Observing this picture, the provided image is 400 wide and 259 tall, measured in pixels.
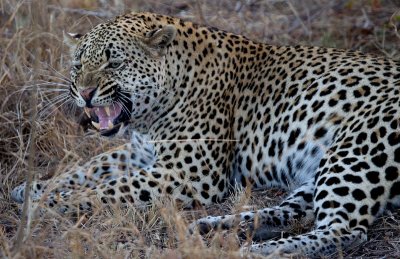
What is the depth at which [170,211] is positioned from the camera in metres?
6.52

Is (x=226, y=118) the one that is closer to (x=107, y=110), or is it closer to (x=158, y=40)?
(x=158, y=40)

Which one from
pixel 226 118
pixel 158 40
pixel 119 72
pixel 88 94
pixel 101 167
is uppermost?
pixel 158 40

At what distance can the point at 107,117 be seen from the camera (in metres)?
7.52

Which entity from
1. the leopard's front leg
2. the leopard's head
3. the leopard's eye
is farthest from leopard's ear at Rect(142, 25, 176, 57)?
the leopard's front leg

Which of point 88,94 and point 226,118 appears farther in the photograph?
point 226,118

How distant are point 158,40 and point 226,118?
2.94 feet

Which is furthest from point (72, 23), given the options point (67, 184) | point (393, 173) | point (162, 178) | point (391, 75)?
point (393, 173)

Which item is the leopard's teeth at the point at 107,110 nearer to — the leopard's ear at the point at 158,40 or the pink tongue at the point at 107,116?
the pink tongue at the point at 107,116

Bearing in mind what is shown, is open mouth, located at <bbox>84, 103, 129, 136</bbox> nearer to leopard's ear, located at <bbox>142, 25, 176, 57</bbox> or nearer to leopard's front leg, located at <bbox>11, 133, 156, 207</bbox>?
leopard's front leg, located at <bbox>11, 133, 156, 207</bbox>

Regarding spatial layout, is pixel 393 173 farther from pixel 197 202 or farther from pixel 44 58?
pixel 44 58

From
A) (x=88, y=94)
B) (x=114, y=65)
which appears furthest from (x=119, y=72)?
(x=88, y=94)

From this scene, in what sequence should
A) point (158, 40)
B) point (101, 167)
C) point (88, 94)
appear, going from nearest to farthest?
point (88, 94) → point (158, 40) → point (101, 167)

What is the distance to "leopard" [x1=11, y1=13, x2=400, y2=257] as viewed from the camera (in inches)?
268

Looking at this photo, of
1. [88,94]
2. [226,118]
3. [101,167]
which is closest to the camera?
[88,94]
